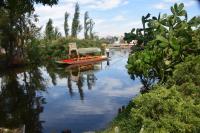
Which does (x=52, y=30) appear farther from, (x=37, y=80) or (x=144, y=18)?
(x=144, y=18)

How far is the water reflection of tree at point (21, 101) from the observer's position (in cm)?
1902

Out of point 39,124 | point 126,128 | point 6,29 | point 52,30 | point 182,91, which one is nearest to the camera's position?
point 182,91

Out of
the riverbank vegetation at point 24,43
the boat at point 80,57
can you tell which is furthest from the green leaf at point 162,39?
the boat at point 80,57

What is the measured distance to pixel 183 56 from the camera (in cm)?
1405

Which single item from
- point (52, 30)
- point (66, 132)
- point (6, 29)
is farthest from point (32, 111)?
point (52, 30)

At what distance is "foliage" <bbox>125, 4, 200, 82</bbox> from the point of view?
1387cm

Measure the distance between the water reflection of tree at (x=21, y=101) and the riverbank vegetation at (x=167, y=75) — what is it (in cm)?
595

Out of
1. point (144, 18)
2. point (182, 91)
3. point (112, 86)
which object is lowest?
point (112, 86)

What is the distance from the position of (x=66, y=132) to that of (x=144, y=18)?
576 cm

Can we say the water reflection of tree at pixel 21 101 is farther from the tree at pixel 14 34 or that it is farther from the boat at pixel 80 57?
the boat at pixel 80 57

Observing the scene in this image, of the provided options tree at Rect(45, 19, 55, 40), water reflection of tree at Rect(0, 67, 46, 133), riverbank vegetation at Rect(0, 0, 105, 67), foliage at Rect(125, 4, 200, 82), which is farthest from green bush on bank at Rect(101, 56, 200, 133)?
tree at Rect(45, 19, 55, 40)

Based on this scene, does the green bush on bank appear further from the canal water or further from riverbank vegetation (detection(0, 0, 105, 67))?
riverbank vegetation (detection(0, 0, 105, 67))

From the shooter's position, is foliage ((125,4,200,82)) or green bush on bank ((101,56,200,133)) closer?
green bush on bank ((101,56,200,133))

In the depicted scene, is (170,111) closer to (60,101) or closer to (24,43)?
(60,101)
